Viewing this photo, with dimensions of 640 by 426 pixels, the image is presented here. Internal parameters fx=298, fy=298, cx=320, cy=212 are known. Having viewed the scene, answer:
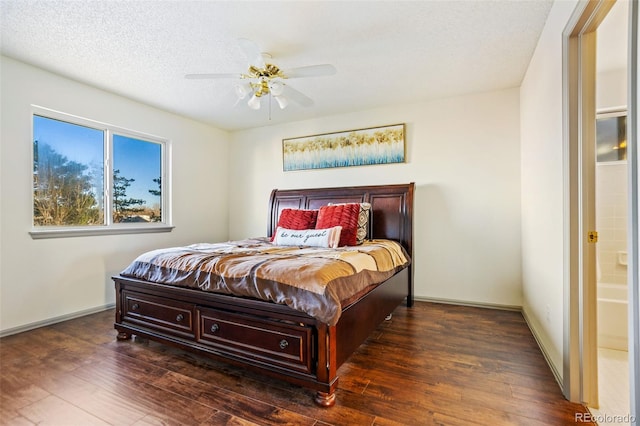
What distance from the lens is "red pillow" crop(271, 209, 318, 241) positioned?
11.5 ft

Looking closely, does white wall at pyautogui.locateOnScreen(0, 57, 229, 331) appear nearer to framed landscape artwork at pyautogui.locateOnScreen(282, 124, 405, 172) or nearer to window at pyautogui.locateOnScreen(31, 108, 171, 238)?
window at pyautogui.locateOnScreen(31, 108, 171, 238)

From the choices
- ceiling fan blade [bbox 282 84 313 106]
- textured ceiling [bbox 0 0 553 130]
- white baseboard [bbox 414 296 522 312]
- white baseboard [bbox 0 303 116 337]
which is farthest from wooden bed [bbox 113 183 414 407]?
textured ceiling [bbox 0 0 553 130]

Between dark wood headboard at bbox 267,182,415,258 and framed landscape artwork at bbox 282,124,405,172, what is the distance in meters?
0.44

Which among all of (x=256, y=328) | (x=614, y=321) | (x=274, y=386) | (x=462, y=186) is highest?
(x=462, y=186)

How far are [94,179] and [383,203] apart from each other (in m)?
3.40

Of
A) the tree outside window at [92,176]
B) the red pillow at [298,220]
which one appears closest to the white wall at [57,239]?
the tree outside window at [92,176]

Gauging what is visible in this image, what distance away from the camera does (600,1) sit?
1.43m

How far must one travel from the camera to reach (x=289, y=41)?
248cm

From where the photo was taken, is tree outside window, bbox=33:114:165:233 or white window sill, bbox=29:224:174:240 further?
tree outside window, bbox=33:114:165:233

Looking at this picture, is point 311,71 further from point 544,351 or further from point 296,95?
point 544,351

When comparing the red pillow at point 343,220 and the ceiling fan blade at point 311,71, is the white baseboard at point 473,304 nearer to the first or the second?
the red pillow at point 343,220

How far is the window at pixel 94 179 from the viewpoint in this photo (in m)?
3.01

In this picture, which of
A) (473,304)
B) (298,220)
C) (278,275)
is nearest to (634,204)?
(278,275)

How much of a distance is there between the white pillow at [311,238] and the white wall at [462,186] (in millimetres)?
1274
